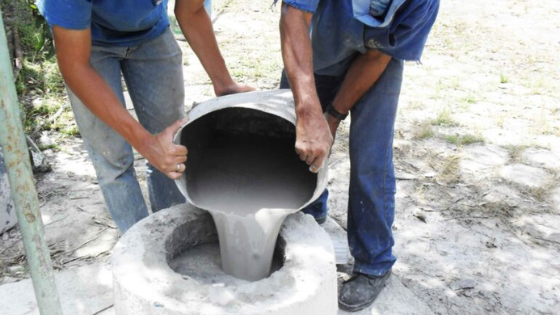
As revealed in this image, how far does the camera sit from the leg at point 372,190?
2.26 m

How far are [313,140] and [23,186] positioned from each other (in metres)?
0.79

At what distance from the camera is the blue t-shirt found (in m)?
1.78

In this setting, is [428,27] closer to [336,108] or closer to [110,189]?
[336,108]

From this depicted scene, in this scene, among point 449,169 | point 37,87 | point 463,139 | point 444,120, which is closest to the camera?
point 449,169

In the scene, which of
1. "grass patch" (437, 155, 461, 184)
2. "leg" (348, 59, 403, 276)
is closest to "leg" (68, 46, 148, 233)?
"leg" (348, 59, 403, 276)

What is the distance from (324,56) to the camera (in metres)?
2.29

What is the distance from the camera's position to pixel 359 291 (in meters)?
2.48

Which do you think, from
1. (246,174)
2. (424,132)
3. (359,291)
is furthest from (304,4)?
(424,132)

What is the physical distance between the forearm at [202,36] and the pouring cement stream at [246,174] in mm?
235

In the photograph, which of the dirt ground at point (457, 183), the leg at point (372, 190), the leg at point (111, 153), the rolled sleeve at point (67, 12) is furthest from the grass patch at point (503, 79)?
the rolled sleeve at point (67, 12)

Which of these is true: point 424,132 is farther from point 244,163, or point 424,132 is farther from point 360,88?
point 244,163

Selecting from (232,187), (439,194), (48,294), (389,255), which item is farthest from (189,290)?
(439,194)

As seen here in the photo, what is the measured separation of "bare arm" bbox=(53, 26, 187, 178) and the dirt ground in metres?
1.07

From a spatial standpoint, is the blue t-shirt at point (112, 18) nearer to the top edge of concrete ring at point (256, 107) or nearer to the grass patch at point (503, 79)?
the top edge of concrete ring at point (256, 107)
